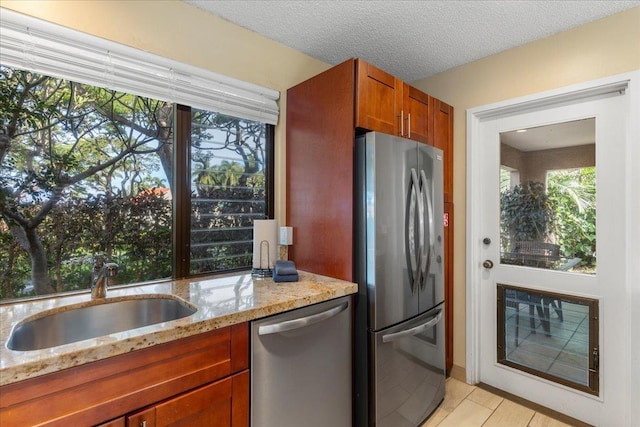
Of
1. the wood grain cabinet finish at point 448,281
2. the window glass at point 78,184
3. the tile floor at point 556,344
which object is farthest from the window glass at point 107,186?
the tile floor at point 556,344

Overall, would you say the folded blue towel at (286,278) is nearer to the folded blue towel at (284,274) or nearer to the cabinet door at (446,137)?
the folded blue towel at (284,274)

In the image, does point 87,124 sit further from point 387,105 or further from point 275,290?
point 387,105

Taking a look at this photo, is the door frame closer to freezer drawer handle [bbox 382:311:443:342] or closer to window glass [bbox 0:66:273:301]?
freezer drawer handle [bbox 382:311:443:342]

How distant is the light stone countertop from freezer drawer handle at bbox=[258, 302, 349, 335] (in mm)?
59

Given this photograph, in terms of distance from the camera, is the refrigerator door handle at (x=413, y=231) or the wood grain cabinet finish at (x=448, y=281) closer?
the refrigerator door handle at (x=413, y=231)

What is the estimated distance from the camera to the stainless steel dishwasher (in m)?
1.33

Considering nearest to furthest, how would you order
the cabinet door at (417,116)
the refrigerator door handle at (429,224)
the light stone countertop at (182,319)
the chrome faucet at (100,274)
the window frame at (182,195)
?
the light stone countertop at (182,319), the chrome faucet at (100,274), the window frame at (182,195), the refrigerator door handle at (429,224), the cabinet door at (417,116)

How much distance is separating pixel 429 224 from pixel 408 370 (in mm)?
898

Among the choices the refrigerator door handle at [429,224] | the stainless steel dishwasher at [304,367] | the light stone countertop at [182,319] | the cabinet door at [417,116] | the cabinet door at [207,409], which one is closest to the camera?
the light stone countertop at [182,319]

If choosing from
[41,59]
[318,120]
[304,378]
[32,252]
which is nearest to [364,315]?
[304,378]

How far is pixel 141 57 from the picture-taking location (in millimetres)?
1621

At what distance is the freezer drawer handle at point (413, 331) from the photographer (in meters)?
1.72

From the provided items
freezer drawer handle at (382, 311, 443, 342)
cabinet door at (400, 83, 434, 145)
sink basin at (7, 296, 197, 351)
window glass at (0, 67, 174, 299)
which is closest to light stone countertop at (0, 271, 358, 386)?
sink basin at (7, 296, 197, 351)

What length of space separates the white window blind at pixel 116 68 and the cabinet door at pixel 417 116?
959 millimetres
